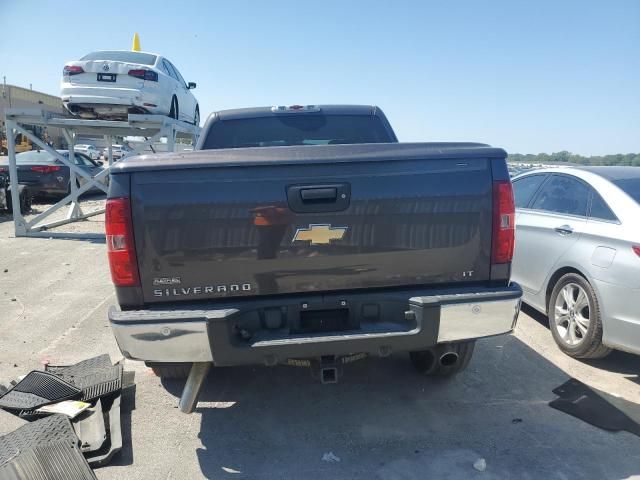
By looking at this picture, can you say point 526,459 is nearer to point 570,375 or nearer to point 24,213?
point 570,375

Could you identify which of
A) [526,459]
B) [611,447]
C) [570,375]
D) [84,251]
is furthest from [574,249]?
[84,251]

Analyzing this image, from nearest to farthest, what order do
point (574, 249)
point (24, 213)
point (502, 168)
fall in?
point (502, 168), point (574, 249), point (24, 213)

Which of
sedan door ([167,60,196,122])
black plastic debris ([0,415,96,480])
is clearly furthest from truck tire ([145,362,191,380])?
sedan door ([167,60,196,122])

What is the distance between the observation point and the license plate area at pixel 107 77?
908 centimetres

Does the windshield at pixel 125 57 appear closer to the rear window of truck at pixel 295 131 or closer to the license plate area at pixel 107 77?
the license plate area at pixel 107 77

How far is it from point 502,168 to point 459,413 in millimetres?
1728

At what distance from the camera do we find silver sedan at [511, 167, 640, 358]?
3.64m

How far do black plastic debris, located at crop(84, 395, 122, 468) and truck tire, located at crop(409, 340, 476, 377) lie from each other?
2.08 metres

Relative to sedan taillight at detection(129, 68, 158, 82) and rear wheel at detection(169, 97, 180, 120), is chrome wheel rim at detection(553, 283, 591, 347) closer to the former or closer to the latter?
sedan taillight at detection(129, 68, 158, 82)

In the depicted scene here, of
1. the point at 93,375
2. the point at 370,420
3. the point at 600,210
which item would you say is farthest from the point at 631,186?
the point at 93,375

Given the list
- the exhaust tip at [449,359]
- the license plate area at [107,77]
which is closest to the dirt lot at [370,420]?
the exhaust tip at [449,359]

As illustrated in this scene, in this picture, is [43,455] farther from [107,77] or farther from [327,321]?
[107,77]

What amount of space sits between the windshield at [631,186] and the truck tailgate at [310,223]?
6.50ft

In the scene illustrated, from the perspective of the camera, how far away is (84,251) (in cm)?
863
